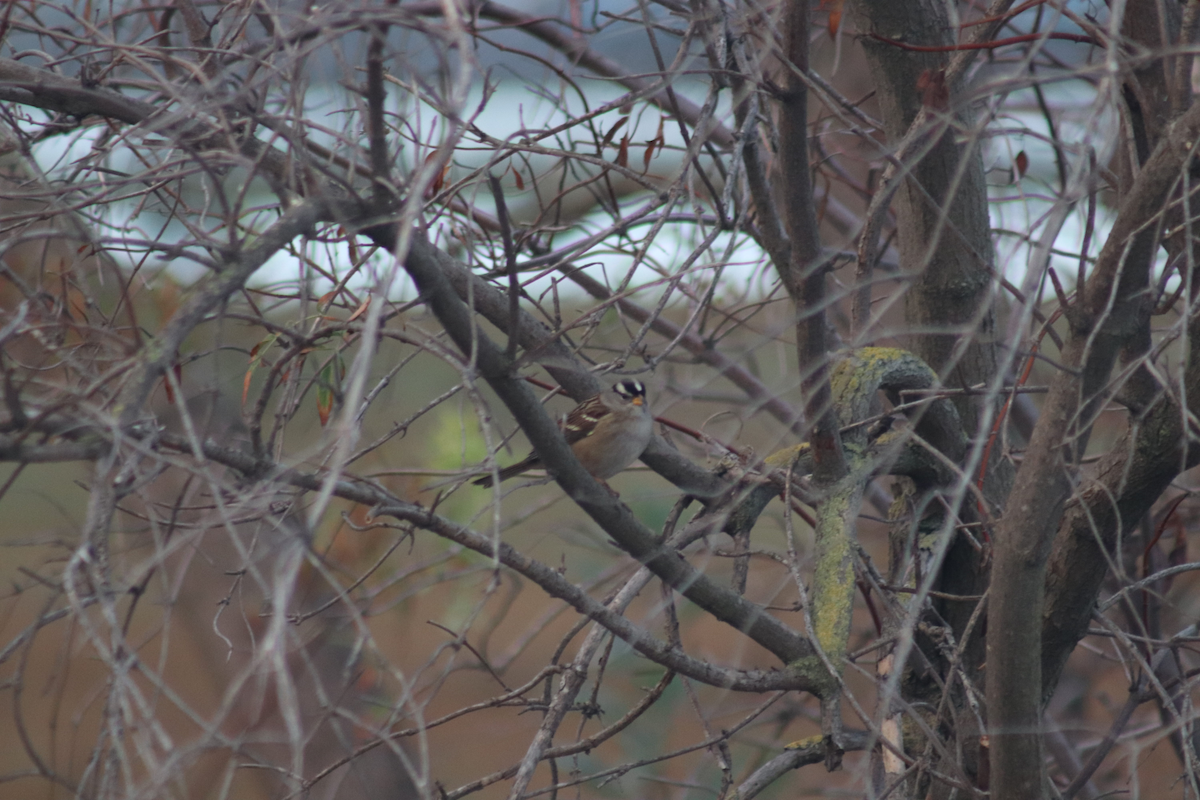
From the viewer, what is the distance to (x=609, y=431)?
3896 millimetres

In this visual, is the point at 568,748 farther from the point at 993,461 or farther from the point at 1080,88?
the point at 1080,88

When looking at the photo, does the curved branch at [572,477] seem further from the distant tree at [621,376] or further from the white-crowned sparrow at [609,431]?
the white-crowned sparrow at [609,431]

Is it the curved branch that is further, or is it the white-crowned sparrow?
the white-crowned sparrow

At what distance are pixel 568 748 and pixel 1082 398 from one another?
133 cm

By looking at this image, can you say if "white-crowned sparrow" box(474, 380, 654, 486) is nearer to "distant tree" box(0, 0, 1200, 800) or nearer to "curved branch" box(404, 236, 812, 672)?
"distant tree" box(0, 0, 1200, 800)

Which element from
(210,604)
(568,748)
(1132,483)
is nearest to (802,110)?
(1132,483)

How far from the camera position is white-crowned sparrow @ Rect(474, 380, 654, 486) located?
11.8 feet

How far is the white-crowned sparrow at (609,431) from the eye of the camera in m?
3.58

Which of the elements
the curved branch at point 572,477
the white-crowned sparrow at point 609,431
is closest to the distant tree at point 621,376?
the curved branch at point 572,477

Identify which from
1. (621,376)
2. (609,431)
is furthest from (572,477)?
(609,431)

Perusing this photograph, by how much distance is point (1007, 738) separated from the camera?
2.02 meters

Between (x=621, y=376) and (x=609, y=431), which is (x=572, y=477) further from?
(x=609, y=431)

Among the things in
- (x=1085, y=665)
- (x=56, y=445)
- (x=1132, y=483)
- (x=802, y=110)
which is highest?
(x=802, y=110)

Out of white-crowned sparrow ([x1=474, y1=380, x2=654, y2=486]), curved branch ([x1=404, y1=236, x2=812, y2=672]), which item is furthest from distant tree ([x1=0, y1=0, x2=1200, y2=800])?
white-crowned sparrow ([x1=474, y1=380, x2=654, y2=486])
